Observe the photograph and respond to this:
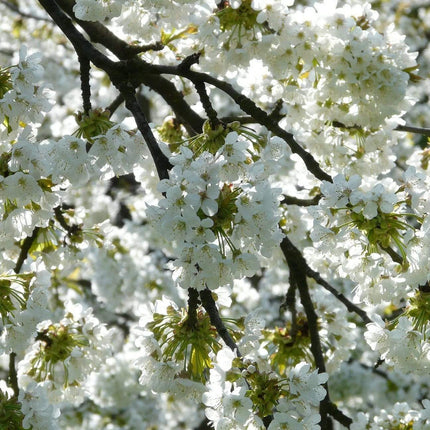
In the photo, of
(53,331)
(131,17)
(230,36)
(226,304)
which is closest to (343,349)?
(226,304)

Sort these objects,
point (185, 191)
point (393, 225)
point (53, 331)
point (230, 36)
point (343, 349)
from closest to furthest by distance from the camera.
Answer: point (185, 191) → point (393, 225) → point (230, 36) → point (53, 331) → point (343, 349)

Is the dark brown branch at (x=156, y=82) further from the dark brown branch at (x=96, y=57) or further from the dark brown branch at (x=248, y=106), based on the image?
the dark brown branch at (x=248, y=106)

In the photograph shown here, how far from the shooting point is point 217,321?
2.27m

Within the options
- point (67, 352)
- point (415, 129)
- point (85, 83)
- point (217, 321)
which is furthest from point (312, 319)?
point (85, 83)

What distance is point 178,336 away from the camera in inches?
99.3

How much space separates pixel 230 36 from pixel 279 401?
1.74 meters

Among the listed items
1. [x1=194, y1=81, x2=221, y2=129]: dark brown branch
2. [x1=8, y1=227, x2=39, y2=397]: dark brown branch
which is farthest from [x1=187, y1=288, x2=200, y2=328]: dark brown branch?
[x1=8, y1=227, x2=39, y2=397]: dark brown branch

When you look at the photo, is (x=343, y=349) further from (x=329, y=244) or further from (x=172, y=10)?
(x=172, y=10)

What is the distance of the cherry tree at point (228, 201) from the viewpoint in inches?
87.7

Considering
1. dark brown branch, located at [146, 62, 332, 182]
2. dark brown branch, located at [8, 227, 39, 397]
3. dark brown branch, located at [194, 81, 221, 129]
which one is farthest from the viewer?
dark brown branch, located at [8, 227, 39, 397]

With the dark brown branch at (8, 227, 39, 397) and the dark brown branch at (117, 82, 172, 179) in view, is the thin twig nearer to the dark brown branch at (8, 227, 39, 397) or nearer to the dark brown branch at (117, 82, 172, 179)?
the dark brown branch at (117, 82, 172, 179)

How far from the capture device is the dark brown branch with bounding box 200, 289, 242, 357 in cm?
227

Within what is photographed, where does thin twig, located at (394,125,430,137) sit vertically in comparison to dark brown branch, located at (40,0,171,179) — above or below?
above

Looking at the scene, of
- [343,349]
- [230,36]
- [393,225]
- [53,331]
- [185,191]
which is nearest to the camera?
[185,191]
